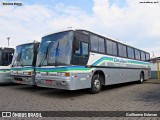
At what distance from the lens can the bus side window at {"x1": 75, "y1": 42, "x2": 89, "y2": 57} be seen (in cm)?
818

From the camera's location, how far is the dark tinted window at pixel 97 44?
369 inches

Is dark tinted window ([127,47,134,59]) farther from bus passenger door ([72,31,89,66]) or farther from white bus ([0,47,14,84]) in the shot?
white bus ([0,47,14,84])

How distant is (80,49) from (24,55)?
3974mm

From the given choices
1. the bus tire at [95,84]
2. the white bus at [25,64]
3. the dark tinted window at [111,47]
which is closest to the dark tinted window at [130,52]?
the dark tinted window at [111,47]

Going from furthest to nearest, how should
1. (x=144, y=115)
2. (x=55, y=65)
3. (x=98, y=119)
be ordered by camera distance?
(x=55, y=65), (x=144, y=115), (x=98, y=119)

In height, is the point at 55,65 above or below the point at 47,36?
below

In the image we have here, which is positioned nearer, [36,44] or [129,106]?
[129,106]

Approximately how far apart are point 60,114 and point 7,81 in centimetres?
815

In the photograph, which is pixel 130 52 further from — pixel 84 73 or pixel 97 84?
pixel 84 73

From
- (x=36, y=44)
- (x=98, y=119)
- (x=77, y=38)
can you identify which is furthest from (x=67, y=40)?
(x=98, y=119)

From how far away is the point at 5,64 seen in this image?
12.3 meters

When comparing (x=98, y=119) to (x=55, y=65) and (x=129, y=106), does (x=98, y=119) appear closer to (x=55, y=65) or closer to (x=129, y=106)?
(x=129, y=106)

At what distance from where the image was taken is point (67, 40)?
26.5 feet

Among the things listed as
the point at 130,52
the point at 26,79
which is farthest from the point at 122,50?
the point at 26,79
